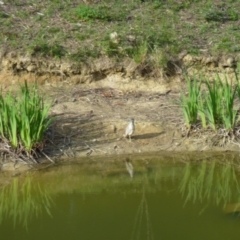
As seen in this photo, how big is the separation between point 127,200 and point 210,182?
995 millimetres

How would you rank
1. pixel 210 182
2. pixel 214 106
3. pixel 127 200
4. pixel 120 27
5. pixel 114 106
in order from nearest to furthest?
pixel 127 200, pixel 210 182, pixel 214 106, pixel 114 106, pixel 120 27

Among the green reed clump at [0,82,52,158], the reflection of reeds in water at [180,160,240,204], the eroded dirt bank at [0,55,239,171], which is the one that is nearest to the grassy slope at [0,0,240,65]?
the eroded dirt bank at [0,55,239,171]

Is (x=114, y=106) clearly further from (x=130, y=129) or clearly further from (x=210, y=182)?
(x=210, y=182)

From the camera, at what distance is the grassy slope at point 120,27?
28.5 feet

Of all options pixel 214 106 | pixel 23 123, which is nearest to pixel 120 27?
pixel 214 106

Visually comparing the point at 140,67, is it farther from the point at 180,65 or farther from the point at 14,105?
the point at 14,105

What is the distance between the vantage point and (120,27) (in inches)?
362

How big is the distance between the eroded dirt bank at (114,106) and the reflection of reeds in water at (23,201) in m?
0.64

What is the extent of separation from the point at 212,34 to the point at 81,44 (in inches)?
74.6

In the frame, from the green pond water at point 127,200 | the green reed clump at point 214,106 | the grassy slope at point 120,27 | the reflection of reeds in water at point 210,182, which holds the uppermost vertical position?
the grassy slope at point 120,27

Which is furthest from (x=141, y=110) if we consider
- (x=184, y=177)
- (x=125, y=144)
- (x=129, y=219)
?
(x=129, y=219)

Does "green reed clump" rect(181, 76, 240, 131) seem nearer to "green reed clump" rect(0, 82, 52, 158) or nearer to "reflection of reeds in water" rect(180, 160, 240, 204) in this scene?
"reflection of reeds in water" rect(180, 160, 240, 204)

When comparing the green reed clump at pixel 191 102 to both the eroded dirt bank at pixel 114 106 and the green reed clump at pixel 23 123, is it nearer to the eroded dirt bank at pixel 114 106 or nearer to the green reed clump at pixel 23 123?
the eroded dirt bank at pixel 114 106

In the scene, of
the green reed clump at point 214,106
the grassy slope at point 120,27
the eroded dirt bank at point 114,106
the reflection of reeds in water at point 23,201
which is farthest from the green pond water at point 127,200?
the grassy slope at point 120,27
